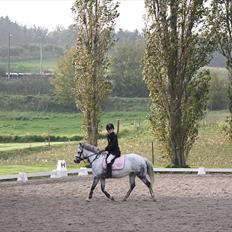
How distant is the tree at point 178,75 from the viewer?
87.1 ft

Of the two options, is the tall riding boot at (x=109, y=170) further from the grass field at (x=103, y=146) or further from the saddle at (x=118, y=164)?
the grass field at (x=103, y=146)

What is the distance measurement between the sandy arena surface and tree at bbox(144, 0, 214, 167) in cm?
525

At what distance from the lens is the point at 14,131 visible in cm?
5106

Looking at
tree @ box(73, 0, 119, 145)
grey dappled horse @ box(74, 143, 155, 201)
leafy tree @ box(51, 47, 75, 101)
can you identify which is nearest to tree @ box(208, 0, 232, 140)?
tree @ box(73, 0, 119, 145)

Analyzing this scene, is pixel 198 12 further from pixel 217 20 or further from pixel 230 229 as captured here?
pixel 230 229

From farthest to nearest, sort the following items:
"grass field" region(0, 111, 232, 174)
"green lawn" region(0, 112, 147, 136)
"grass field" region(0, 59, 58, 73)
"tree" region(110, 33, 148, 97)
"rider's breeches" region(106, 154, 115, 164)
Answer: "grass field" region(0, 59, 58, 73), "tree" region(110, 33, 148, 97), "green lawn" region(0, 112, 147, 136), "grass field" region(0, 111, 232, 174), "rider's breeches" region(106, 154, 115, 164)

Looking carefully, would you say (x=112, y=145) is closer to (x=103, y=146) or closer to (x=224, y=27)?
(x=224, y=27)

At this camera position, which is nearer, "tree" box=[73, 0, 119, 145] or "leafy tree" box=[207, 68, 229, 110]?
"tree" box=[73, 0, 119, 145]

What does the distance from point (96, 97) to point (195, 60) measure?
5.03 meters

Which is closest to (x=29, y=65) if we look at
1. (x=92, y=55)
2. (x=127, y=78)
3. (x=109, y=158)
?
(x=127, y=78)

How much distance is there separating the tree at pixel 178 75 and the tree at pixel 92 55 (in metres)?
2.52

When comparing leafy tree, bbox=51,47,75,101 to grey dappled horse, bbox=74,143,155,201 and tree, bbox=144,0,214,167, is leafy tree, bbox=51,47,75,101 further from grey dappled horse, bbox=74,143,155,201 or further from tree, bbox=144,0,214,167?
grey dappled horse, bbox=74,143,155,201

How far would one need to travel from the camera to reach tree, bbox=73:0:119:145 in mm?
27938

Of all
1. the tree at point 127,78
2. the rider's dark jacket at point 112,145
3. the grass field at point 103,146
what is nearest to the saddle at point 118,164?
the rider's dark jacket at point 112,145
